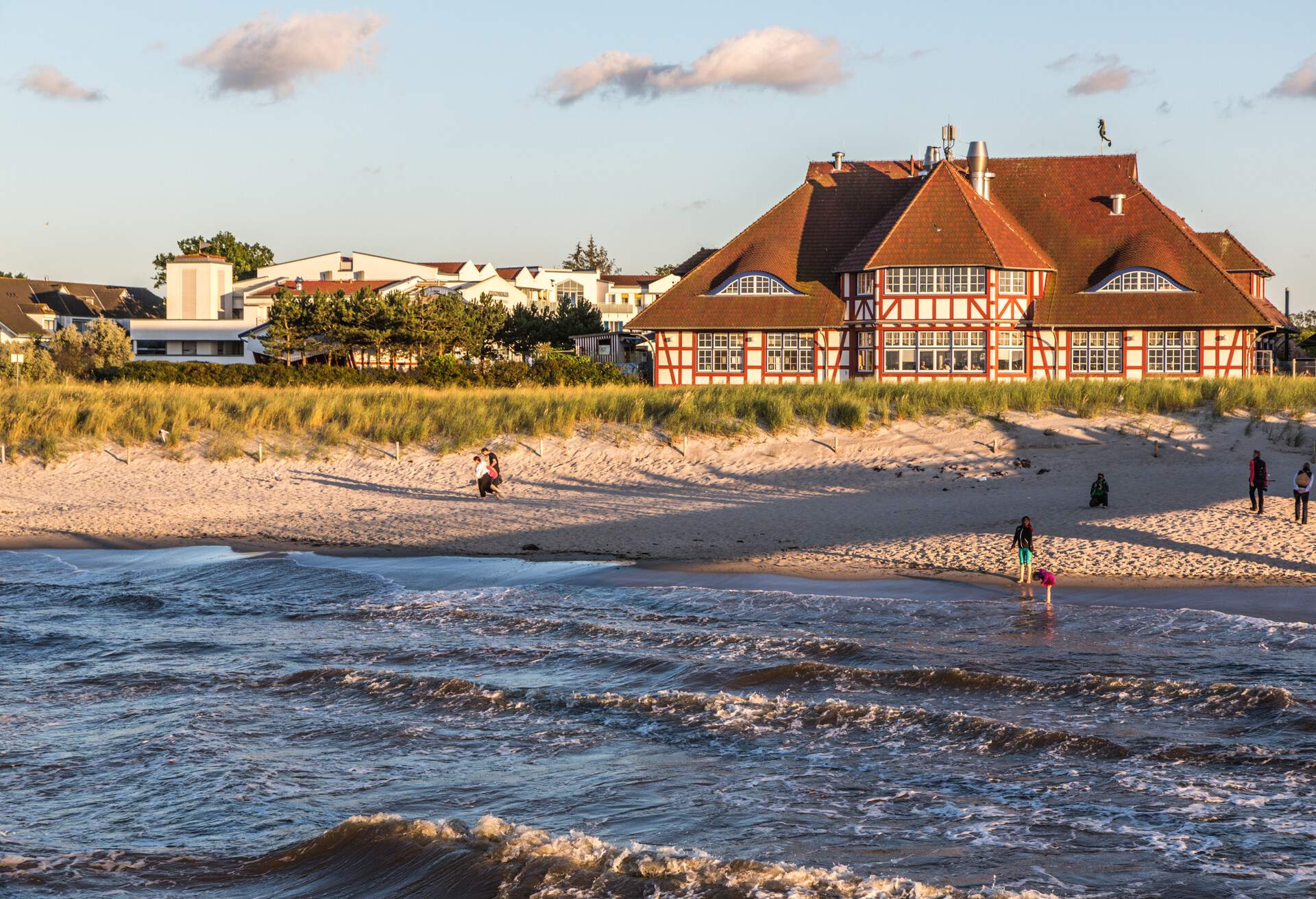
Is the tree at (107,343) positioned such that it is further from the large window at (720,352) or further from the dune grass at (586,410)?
the dune grass at (586,410)

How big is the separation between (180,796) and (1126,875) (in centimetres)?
684

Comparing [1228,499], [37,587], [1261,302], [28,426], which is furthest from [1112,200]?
[37,587]

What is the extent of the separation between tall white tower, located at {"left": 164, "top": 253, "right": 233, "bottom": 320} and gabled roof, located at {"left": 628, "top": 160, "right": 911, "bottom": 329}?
40.9m

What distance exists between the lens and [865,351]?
146 ft

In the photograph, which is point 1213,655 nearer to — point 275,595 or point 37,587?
point 275,595

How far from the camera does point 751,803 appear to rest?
30.4ft

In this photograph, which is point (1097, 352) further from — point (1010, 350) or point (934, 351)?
point (934, 351)

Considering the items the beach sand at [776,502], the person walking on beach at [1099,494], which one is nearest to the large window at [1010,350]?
the beach sand at [776,502]

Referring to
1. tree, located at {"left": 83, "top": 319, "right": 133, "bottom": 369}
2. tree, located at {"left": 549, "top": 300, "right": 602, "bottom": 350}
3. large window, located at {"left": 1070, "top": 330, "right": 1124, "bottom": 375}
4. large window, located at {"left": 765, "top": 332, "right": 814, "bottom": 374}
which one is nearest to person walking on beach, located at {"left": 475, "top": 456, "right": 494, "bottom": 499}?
large window, located at {"left": 765, "top": 332, "right": 814, "bottom": 374}

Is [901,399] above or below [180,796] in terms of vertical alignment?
above

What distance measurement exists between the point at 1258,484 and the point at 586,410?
14.9 meters

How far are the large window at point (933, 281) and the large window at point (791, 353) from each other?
140 inches

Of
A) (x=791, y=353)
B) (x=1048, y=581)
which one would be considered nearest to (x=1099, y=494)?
(x=1048, y=581)

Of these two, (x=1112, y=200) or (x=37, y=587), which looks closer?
(x=37, y=587)
